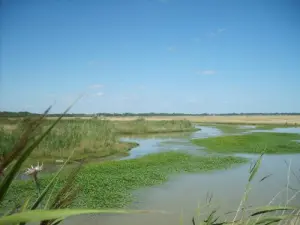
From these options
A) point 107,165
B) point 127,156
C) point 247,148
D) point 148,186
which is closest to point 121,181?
point 148,186

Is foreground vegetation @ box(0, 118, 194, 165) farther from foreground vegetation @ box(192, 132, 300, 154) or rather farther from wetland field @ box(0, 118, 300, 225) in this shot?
foreground vegetation @ box(192, 132, 300, 154)

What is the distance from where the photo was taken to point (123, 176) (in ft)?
38.1

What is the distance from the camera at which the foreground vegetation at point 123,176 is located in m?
8.46

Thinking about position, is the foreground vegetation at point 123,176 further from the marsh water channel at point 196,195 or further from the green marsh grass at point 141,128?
the green marsh grass at point 141,128

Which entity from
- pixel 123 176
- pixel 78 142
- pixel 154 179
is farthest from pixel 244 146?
pixel 78 142

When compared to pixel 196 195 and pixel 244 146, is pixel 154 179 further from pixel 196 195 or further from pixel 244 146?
pixel 244 146

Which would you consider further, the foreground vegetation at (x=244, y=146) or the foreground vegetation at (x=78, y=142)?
the foreground vegetation at (x=244, y=146)

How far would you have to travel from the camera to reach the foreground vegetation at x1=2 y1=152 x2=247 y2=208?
8.46 meters

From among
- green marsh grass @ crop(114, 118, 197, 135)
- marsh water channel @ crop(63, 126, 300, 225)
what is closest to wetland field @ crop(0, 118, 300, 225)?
marsh water channel @ crop(63, 126, 300, 225)

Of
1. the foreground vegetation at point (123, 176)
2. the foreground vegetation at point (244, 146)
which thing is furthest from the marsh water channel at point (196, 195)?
the foreground vegetation at point (244, 146)

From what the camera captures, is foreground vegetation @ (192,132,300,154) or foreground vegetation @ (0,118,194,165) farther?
foreground vegetation @ (192,132,300,154)

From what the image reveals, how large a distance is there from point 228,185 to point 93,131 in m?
10.8

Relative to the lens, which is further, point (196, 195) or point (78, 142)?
point (78, 142)

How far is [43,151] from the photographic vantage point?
15086mm
